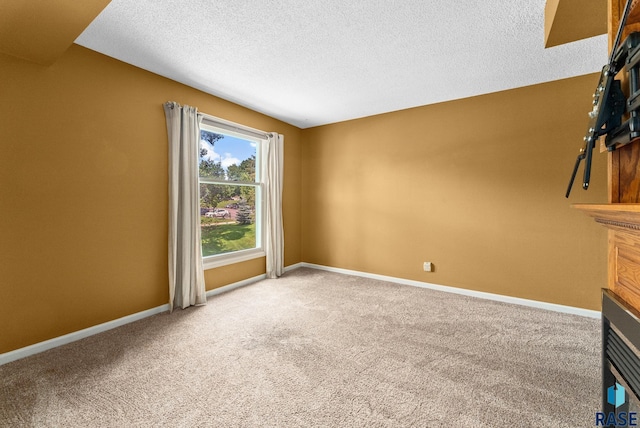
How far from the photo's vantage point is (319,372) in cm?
194

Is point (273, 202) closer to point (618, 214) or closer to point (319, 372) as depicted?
point (319, 372)

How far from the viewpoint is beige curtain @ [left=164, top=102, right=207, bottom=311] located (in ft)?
9.84

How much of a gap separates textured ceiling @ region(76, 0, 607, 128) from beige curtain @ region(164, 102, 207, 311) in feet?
1.58

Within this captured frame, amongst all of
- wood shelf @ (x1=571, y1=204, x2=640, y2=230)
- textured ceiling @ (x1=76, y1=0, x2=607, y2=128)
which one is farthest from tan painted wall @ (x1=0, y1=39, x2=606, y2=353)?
wood shelf @ (x1=571, y1=204, x2=640, y2=230)

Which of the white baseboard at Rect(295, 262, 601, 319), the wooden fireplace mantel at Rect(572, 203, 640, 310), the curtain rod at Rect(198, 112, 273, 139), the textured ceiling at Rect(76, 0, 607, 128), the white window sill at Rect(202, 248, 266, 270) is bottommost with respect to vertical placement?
the white baseboard at Rect(295, 262, 601, 319)

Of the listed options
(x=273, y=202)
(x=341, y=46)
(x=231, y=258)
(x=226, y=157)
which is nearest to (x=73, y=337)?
(x=231, y=258)

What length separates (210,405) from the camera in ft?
5.37

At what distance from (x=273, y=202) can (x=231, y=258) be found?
41.0 inches

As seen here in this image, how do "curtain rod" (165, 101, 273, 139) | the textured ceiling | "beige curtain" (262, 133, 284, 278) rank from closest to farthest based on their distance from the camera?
1. the textured ceiling
2. "curtain rod" (165, 101, 273, 139)
3. "beige curtain" (262, 133, 284, 278)

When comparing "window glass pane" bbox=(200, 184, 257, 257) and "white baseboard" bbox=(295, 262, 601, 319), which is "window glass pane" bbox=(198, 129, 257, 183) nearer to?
"window glass pane" bbox=(200, 184, 257, 257)

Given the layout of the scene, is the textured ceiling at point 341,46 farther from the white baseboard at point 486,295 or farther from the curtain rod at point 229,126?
the white baseboard at point 486,295

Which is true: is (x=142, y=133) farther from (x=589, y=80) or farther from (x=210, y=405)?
(x=589, y=80)

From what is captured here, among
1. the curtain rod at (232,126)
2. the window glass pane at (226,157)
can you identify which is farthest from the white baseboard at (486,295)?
the curtain rod at (232,126)

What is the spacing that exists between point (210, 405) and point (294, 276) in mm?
2792
